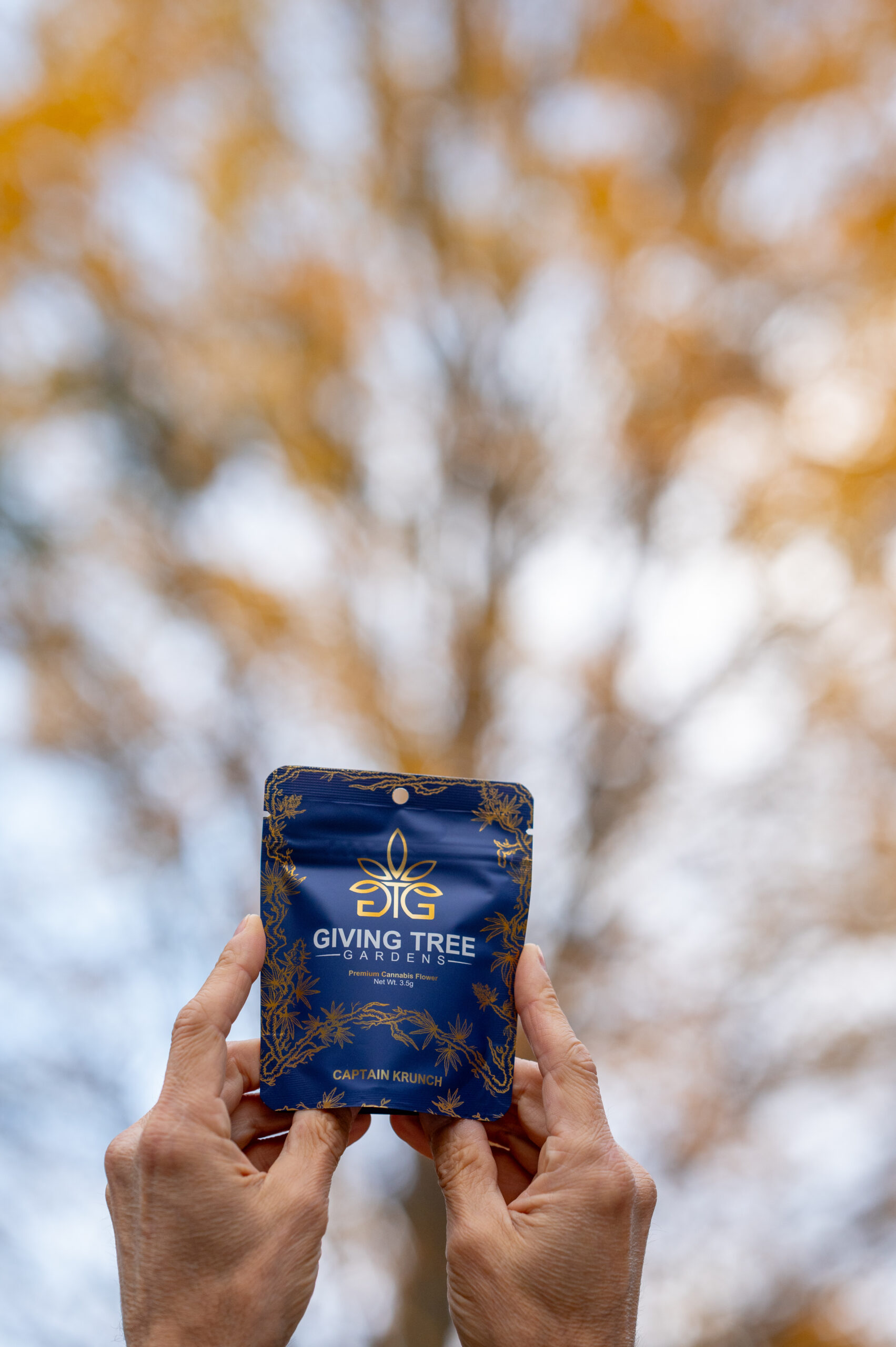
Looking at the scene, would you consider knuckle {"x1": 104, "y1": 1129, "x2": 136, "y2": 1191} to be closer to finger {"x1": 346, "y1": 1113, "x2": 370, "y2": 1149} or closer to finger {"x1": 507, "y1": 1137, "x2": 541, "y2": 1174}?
finger {"x1": 346, "y1": 1113, "x2": 370, "y2": 1149}

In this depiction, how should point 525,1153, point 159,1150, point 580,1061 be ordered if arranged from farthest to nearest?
point 525,1153 < point 580,1061 < point 159,1150

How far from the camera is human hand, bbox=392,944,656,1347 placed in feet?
2.60

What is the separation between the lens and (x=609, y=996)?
2600 millimetres

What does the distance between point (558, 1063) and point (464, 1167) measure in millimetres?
137

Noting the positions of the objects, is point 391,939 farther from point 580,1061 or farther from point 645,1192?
point 645,1192

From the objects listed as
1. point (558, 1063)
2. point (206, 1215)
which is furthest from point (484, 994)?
point (206, 1215)

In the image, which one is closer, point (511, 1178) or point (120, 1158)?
point (120, 1158)

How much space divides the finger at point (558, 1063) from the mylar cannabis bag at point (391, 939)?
0.03 metres

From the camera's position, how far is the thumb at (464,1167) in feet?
2.76

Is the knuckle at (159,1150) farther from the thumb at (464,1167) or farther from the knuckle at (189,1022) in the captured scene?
the thumb at (464,1167)

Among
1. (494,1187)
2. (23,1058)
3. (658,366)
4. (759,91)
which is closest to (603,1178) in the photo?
(494,1187)

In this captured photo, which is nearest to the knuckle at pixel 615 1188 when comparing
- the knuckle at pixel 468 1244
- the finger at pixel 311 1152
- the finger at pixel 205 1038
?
the knuckle at pixel 468 1244

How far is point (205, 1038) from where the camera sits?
2.67ft

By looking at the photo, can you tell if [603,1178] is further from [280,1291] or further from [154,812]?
[154,812]
